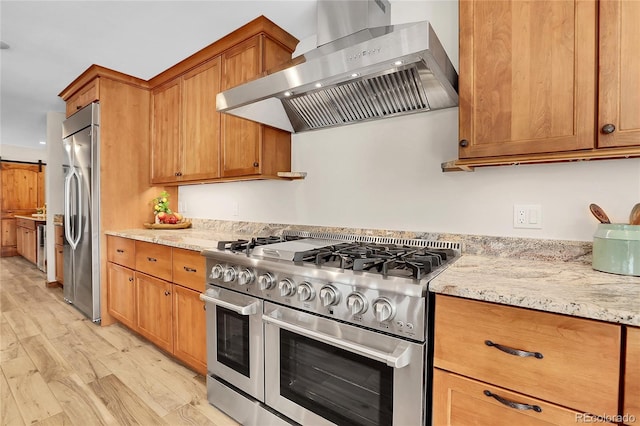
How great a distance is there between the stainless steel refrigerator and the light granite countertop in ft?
6.11

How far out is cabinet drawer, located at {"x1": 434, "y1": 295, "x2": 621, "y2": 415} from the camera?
0.80 m

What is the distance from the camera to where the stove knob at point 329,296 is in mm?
1208

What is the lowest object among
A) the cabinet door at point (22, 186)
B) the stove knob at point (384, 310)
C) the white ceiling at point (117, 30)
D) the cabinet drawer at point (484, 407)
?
the cabinet drawer at point (484, 407)

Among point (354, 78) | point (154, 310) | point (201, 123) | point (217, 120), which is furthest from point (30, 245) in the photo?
point (354, 78)

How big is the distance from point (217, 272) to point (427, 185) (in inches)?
49.4

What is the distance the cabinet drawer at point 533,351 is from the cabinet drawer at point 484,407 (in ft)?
0.08

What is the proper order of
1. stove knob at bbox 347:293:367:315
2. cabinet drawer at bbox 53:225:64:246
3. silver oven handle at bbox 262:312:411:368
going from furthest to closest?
cabinet drawer at bbox 53:225:64:246
stove knob at bbox 347:293:367:315
silver oven handle at bbox 262:312:411:368

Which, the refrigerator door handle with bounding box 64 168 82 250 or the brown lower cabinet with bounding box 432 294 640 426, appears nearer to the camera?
the brown lower cabinet with bounding box 432 294 640 426

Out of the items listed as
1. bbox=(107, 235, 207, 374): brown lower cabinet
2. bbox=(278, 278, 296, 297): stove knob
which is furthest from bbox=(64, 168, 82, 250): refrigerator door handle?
bbox=(278, 278, 296, 297): stove knob

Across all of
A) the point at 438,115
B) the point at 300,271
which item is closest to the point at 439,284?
the point at 300,271

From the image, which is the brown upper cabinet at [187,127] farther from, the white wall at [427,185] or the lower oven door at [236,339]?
the lower oven door at [236,339]

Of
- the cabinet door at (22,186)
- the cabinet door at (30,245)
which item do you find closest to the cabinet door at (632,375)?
the cabinet door at (30,245)

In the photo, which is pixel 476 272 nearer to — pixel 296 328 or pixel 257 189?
pixel 296 328

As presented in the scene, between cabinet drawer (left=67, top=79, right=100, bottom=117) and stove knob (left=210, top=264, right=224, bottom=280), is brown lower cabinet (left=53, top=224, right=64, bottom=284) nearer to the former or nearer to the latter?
cabinet drawer (left=67, top=79, right=100, bottom=117)
